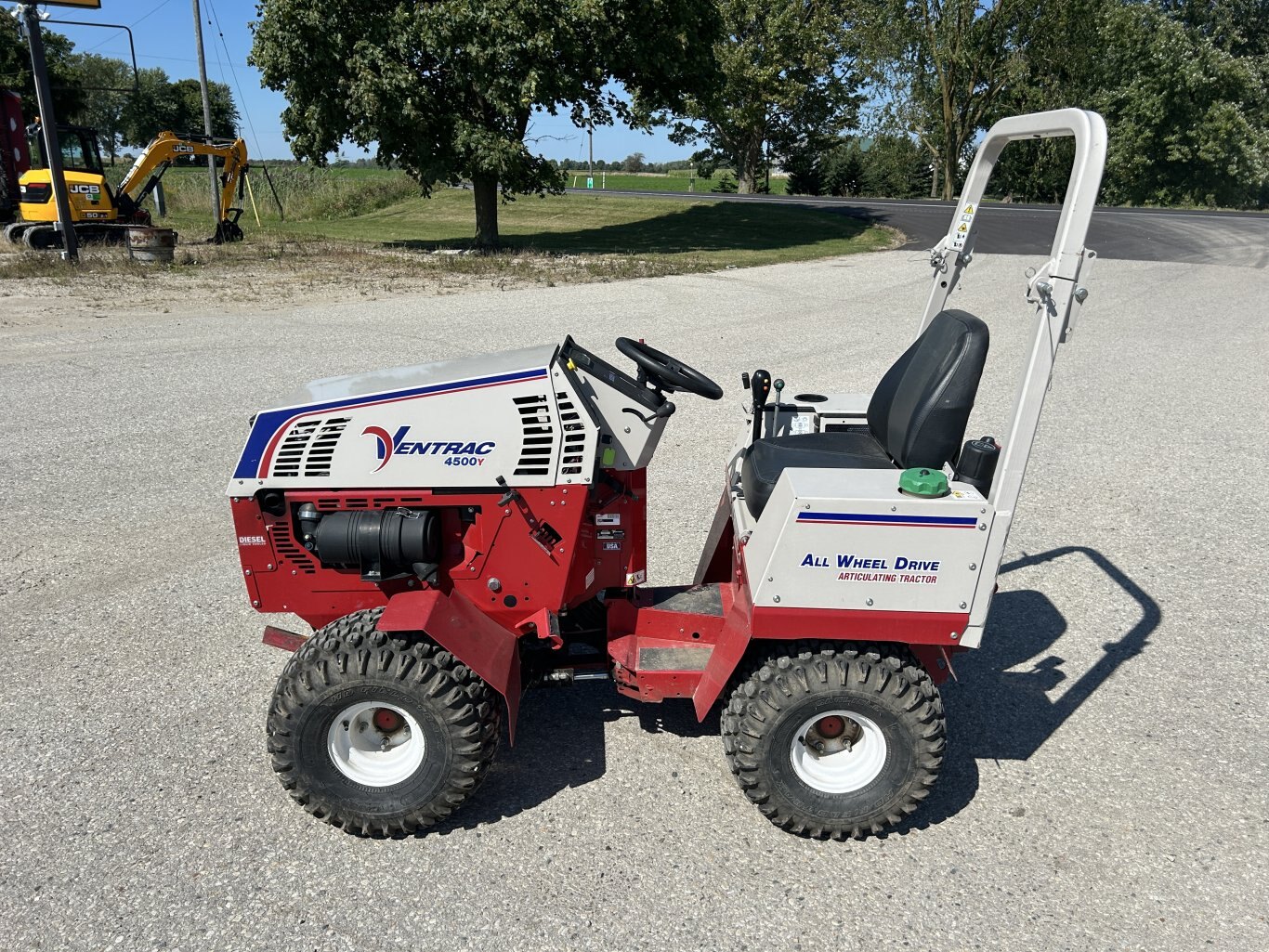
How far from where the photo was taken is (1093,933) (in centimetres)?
246

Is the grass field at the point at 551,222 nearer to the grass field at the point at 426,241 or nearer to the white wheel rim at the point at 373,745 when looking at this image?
the grass field at the point at 426,241

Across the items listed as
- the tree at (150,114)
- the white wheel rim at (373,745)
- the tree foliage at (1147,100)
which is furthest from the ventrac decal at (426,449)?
the tree at (150,114)

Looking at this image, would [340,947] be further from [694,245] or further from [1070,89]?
[1070,89]

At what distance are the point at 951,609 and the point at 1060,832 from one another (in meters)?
0.83

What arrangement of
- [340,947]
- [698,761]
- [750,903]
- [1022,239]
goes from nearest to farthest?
[340,947]
[750,903]
[698,761]
[1022,239]

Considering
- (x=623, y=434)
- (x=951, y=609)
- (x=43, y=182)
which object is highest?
(x=43, y=182)

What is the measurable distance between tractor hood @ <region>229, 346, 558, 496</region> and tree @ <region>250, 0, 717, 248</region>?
1525 cm

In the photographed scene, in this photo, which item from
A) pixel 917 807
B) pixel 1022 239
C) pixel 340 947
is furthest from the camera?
pixel 1022 239

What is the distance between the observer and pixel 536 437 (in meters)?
2.80

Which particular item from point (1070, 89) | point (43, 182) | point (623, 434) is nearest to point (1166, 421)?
point (623, 434)

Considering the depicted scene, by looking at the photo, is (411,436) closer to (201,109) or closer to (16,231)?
(16,231)

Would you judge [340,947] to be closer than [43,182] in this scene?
Yes

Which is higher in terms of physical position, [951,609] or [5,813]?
[951,609]

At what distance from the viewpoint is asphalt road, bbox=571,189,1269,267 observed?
18.7 meters
